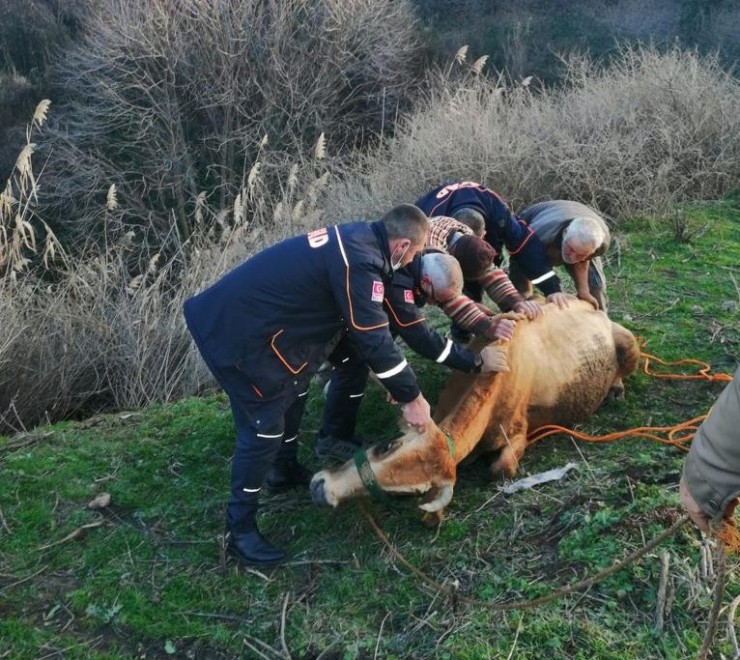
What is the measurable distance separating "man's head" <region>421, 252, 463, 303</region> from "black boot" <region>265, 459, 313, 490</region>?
1.39 meters

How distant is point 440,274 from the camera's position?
4762mm

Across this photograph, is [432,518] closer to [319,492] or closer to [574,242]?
[319,492]

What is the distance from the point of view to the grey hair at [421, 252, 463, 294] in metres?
4.76

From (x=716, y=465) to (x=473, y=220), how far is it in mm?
3117

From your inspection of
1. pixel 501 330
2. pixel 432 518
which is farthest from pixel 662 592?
pixel 501 330

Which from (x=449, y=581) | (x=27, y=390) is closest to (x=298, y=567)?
(x=449, y=581)

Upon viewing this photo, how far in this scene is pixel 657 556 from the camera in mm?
3807

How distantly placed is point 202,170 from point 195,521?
56.4 feet

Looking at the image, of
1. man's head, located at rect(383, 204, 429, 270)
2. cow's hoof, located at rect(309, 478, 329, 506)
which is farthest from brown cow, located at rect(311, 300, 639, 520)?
man's head, located at rect(383, 204, 429, 270)

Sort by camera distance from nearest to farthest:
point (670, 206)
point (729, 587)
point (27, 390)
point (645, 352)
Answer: point (729, 587)
point (645, 352)
point (27, 390)
point (670, 206)

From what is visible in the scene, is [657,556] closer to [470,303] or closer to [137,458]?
[470,303]

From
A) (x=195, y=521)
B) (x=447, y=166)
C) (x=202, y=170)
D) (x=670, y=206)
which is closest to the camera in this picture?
(x=195, y=521)

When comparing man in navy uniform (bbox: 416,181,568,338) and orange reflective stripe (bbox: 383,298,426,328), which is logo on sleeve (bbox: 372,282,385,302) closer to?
orange reflective stripe (bbox: 383,298,426,328)

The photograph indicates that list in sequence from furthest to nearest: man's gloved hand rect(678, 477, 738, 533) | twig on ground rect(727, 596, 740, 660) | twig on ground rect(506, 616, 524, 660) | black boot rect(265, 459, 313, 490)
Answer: black boot rect(265, 459, 313, 490) → twig on ground rect(506, 616, 524, 660) → twig on ground rect(727, 596, 740, 660) → man's gloved hand rect(678, 477, 738, 533)
